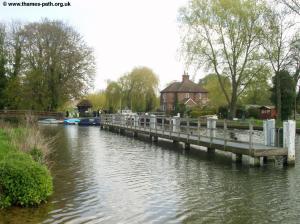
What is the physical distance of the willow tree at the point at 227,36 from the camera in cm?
4050

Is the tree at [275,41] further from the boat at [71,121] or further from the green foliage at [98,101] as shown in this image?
the green foliage at [98,101]

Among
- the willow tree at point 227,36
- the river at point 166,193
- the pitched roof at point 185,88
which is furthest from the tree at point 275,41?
the pitched roof at point 185,88

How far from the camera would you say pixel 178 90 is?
291 ft

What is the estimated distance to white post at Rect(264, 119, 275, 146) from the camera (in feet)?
56.5

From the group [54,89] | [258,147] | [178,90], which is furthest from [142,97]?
[258,147]

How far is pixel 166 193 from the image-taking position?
11.7 metres

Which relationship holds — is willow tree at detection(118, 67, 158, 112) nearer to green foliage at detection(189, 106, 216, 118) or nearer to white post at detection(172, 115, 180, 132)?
green foliage at detection(189, 106, 216, 118)

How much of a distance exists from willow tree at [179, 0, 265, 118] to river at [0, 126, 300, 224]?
2347cm

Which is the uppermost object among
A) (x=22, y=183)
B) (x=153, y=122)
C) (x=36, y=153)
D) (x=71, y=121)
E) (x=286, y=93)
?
(x=286, y=93)

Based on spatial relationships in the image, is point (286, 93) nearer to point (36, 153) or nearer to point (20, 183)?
point (36, 153)

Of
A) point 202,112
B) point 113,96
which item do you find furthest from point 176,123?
point 113,96

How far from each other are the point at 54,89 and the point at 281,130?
4531 centimetres

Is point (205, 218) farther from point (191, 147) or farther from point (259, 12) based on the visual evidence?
point (259, 12)

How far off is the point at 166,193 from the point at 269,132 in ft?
24.0
